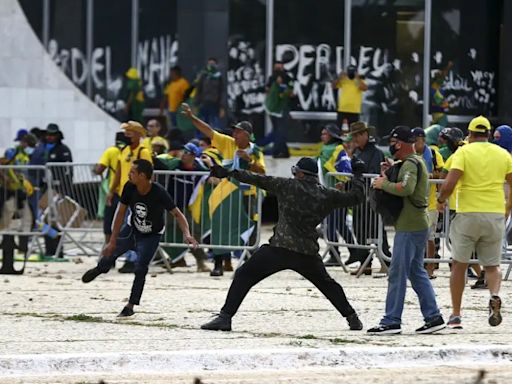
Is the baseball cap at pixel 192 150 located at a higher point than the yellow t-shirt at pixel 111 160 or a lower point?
higher

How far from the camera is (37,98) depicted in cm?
2911

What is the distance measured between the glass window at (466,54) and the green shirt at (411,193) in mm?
16282

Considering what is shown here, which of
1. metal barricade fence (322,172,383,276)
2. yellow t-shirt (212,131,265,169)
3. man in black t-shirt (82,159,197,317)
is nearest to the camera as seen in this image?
man in black t-shirt (82,159,197,317)

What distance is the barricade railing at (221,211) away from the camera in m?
19.2

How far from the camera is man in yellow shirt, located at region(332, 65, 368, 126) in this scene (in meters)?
27.5

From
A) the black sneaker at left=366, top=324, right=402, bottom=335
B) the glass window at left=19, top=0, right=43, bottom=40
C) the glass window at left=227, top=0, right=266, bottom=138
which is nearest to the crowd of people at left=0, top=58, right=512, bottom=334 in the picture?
the black sneaker at left=366, top=324, right=402, bottom=335

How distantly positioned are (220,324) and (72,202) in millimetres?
8609

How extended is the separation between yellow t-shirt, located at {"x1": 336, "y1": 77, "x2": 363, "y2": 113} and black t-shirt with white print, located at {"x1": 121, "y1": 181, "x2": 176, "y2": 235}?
13.2m

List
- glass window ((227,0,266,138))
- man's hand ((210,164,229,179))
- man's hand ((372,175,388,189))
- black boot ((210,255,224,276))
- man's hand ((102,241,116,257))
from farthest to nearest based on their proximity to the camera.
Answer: glass window ((227,0,266,138)) → black boot ((210,255,224,276)) → man's hand ((102,241,116,257)) → man's hand ((372,175,388,189)) → man's hand ((210,164,229,179))

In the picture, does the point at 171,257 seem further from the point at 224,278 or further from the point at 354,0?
the point at 354,0

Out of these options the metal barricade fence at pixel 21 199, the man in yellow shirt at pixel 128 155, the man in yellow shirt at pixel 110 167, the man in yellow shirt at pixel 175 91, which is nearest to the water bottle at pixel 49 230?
the metal barricade fence at pixel 21 199

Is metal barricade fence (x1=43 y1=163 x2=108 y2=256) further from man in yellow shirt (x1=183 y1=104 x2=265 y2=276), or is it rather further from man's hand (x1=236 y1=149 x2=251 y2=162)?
man's hand (x1=236 y1=149 x2=251 y2=162)

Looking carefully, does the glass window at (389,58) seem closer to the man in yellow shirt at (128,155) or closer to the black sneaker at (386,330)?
the man in yellow shirt at (128,155)

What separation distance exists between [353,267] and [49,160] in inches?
204
